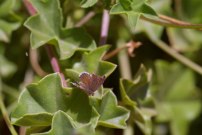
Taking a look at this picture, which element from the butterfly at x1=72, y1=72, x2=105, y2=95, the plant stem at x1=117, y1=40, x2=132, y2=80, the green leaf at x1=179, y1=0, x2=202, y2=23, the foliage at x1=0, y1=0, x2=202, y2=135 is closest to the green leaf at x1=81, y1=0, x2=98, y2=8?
the foliage at x1=0, y1=0, x2=202, y2=135

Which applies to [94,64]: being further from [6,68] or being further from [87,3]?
[6,68]

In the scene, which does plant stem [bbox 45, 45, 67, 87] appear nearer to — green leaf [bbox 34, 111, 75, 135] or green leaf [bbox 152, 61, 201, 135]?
green leaf [bbox 34, 111, 75, 135]

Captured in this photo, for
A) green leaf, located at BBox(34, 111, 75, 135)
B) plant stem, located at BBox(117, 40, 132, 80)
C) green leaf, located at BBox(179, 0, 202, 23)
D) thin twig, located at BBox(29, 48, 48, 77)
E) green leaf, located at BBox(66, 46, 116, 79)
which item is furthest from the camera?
green leaf, located at BBox(179, 0, 202, 23)

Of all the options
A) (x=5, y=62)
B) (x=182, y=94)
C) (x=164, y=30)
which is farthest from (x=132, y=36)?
(x=5, y=62)

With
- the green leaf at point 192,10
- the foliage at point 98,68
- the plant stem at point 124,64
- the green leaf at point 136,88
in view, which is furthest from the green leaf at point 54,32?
the green leaf at point 192,10

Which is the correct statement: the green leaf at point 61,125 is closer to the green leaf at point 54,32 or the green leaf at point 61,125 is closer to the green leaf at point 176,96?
the green leaf at point 54,32

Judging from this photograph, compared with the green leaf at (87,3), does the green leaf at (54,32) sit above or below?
below

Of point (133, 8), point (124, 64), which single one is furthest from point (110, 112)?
point (124, 64)
